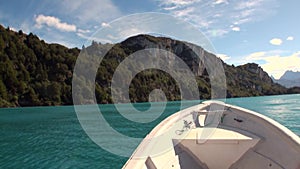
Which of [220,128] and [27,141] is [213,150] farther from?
[27,141]

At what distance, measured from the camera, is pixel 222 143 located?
7461 millimetres

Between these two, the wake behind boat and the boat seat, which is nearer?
the wake behind boat

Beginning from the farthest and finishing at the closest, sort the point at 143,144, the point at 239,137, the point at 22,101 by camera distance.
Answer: the point at 22,101
the point at 239,137
the point at 143,144

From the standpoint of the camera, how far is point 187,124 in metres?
8.37

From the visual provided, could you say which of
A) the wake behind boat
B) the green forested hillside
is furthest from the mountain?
the wake behind boat

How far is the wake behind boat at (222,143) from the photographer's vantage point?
20.1 feet

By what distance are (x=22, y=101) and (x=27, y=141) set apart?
101 m

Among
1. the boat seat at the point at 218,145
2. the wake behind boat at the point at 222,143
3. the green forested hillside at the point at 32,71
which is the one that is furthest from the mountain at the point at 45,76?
the boat seat at the point at 218,145

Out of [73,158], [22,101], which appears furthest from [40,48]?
[73,158]

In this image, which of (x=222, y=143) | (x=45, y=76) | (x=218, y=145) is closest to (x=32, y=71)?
(x=45, y=76)

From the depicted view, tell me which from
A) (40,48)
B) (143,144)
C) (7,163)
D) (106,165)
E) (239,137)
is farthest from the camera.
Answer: (40,48)

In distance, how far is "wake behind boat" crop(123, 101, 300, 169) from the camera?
20.1ft

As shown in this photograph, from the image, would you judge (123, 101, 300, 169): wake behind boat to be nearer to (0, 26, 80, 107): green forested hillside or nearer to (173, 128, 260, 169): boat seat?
(173, 128, 260, 169): boat seat

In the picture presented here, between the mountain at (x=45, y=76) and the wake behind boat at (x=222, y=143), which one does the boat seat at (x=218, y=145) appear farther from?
the mountain at (x=45, y=76)
